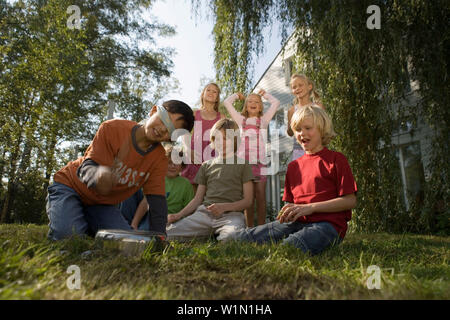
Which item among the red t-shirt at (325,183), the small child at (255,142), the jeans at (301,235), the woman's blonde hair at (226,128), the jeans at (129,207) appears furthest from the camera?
the small child at (255,142)

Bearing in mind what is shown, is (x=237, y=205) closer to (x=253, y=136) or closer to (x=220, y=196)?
(x=220, y=196)

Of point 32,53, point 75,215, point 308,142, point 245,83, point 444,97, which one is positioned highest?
point 32,53

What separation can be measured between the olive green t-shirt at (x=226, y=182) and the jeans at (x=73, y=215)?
3.83ft

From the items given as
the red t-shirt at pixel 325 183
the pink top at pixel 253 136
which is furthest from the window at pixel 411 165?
the red t-shirt at pixel 325 183

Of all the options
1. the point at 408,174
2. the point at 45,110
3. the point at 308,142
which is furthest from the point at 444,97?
the point at 45,110

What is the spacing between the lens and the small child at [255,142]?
395 cm

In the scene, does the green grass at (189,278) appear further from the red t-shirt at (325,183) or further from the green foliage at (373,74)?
the green foliage at (373,74)

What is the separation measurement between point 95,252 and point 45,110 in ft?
22.9

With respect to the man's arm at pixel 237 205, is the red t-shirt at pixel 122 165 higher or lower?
higher

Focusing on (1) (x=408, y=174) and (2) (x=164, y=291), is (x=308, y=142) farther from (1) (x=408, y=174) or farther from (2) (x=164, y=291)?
(1) (x=408, y=174)

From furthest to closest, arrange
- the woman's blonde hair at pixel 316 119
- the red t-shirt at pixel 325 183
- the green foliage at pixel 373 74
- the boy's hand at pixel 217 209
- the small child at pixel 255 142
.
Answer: the green foliage at pixel 373 74
the small child at pixel 255 142
the boy's hand at pixel 217 209
the woman's blonde hair at pixel 316 119
the red t-shirt at pixel 325 183

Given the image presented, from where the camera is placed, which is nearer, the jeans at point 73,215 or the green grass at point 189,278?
the green grass at point 189,278

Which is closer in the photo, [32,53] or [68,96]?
[32,53]
